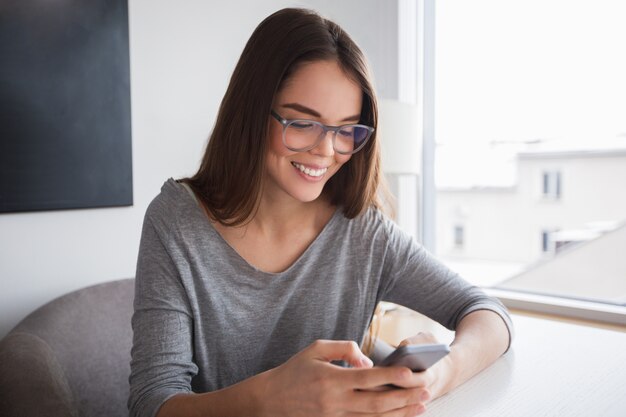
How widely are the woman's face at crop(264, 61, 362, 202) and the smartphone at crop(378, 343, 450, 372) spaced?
0.47 metres

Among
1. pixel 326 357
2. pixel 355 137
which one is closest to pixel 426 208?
pixel 355 137

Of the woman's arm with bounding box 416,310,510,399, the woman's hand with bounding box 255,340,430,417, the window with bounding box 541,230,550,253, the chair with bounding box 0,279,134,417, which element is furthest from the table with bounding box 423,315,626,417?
the window with bounding box 541,230,550,253

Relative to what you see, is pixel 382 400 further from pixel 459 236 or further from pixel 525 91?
pixel 459 236

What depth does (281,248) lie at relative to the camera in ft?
3.77

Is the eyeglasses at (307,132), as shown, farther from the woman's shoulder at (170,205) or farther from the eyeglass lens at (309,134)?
the woman's shoulder at (170,205)

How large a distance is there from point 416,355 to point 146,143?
1.43 meters

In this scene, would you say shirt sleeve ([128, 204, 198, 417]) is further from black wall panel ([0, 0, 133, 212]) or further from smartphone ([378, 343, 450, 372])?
black wall panel ([0, 0, 133, 212])

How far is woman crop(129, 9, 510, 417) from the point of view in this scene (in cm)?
95

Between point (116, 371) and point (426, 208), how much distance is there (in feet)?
6.27

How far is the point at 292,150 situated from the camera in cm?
103

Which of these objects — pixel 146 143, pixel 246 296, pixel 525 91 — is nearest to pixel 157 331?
pixel 246 296

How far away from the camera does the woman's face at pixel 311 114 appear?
1009 millimetres

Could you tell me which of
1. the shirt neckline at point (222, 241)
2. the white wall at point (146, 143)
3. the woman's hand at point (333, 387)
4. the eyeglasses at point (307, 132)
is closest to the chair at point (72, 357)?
the white wall at point (146, 143)

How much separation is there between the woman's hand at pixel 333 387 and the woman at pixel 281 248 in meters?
0.13
